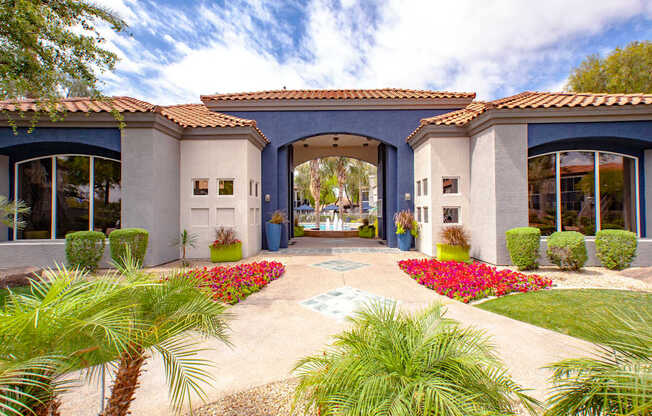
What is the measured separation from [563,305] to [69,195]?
46.1 ft

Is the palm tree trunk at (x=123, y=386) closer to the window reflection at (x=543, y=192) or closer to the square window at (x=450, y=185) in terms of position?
the square window at (x=450, y=185)

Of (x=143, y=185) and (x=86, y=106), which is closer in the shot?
(x=143, y=185)

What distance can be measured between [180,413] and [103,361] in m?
1.02

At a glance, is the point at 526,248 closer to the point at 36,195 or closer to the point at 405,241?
the point at 405,241

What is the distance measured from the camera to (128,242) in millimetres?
7852

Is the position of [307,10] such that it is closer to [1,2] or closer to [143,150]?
[143,150]

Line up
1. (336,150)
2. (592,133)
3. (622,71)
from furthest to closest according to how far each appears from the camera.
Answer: (622,71), (336,150), (592,133)

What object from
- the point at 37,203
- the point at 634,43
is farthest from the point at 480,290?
the point at 634,43

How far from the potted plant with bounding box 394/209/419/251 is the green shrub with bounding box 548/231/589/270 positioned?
4602mm

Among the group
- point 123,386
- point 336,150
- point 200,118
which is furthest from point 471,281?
point 336,150

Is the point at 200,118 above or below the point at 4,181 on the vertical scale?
above

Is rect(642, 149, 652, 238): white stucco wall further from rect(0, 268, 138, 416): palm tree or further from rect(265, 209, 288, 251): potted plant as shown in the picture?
rect(0, 268, 138, 416): palm tree

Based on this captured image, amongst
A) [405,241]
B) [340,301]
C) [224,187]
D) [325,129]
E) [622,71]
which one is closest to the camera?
[340,301]

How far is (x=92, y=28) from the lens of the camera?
18.8 feet
